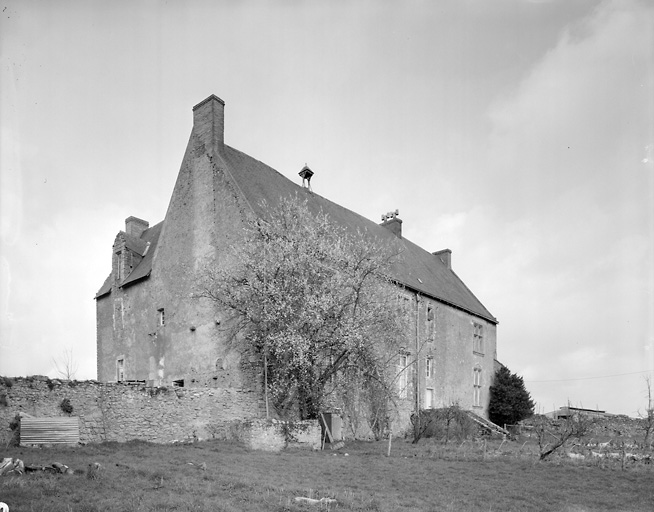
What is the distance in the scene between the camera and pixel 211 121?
30.7 metres

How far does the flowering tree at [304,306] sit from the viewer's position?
24.3 meters

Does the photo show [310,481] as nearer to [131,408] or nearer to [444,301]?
[131,408]

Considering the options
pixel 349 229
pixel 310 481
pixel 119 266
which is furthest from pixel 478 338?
pixel 310 481

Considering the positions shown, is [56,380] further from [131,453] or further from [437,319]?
[437,319]

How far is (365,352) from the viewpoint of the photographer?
2625 centimetres

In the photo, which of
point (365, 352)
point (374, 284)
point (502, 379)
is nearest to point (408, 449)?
point (365, 352)

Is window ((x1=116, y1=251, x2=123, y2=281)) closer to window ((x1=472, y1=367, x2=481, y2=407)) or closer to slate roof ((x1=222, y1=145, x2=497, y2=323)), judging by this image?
slate roof ((x1=222, y1=145, x2=497, y2=323))

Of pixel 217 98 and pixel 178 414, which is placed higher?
pixel 217 98

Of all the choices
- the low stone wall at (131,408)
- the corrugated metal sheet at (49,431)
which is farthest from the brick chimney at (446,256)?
the corrugated metal sheet at (49,431)

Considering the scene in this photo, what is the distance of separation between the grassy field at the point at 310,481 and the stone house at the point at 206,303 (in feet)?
23.9

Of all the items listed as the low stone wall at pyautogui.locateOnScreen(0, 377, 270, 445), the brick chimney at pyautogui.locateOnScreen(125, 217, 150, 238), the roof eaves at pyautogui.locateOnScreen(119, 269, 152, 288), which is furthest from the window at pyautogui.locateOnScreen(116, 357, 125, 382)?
the low stone wall at pyautogui.locateOnScreen(0, 377, 270, 445)

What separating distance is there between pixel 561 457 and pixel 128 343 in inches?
886

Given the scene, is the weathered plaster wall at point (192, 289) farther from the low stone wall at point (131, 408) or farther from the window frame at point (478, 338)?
the window frame at point (478, 338)

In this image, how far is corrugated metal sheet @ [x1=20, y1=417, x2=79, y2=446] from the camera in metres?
18.3
